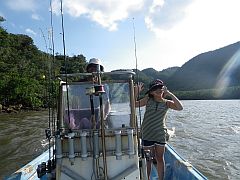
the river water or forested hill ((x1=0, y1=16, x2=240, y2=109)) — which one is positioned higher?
forested hill ((x1=0, y1=16, x2=240, y2=109))

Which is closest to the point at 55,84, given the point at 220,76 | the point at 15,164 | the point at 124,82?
the point at 124,82

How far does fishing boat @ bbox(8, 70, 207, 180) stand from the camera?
3996mm

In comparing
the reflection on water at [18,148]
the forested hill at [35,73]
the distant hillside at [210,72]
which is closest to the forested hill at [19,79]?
the forested hill at [35,73]

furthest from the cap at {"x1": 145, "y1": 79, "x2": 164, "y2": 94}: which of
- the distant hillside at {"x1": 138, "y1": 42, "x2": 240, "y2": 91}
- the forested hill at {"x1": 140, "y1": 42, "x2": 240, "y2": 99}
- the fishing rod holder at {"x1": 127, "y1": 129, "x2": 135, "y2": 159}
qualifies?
the distant hillside at {"x1": 138, "y1": 42, "x2": 240, "y2": 91}

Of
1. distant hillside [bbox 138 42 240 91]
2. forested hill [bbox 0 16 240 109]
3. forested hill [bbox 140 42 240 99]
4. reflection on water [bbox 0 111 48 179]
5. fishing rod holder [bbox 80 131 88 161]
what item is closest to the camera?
fishing rod holder [bbox 80 131 88 161]

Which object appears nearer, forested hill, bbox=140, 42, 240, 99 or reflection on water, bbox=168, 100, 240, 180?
reflection on water, bbox=168, 100, 240, 180

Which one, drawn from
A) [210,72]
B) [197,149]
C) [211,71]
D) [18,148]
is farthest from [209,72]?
[18,148]

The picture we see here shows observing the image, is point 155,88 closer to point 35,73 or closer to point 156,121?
point 156,121

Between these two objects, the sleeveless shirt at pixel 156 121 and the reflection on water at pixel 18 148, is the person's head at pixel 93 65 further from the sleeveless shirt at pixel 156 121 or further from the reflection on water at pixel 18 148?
the reflection on water at pixel 18 148

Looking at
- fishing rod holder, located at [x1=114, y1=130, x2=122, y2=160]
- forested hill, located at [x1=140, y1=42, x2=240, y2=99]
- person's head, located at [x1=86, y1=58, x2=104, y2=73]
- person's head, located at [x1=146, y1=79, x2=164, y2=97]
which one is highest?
forested hill, located at [x1=140, y1=42, x2=240, y2=99]

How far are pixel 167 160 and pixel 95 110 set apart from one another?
3.87m

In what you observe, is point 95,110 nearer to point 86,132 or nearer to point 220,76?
point 86,132

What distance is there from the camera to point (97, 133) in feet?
13.1

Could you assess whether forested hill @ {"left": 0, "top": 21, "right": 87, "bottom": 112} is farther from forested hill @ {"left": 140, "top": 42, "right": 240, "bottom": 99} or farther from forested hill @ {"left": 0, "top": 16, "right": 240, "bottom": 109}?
forested hill @ {"left": 140, "top": 42, "right": 240, "bottom": 99}
